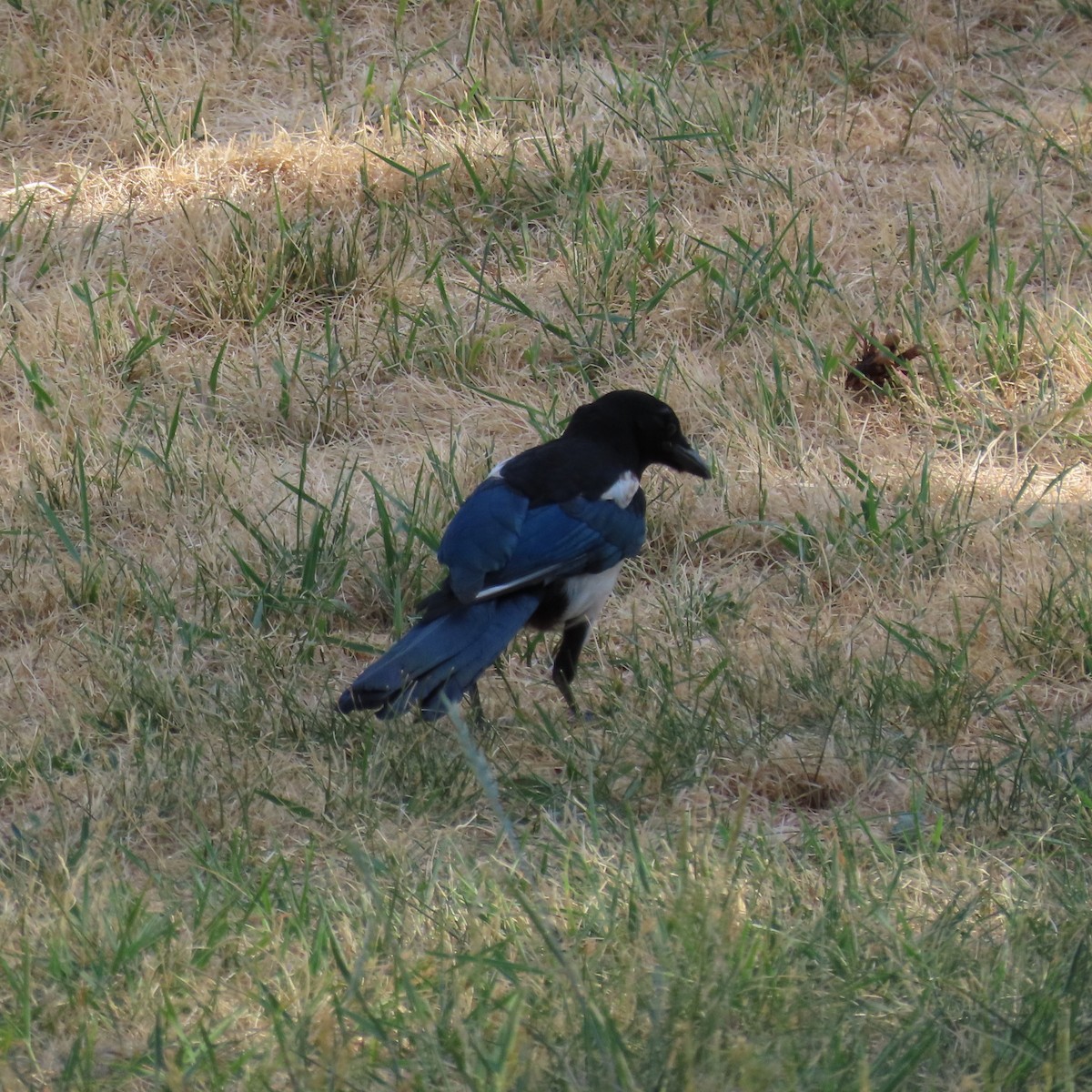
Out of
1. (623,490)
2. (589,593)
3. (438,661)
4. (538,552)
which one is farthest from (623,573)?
(438,661)

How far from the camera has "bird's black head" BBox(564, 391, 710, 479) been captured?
4.61m

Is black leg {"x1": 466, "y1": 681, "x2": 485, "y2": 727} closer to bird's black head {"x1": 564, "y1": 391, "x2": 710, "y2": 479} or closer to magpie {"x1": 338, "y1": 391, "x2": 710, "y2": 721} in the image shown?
magpie {"x1": 338, "y1": 391, "x2": 710, "y2": 721}

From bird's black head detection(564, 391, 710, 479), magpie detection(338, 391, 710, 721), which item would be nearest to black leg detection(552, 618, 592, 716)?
magpie detection(338, 391, 710, 721)

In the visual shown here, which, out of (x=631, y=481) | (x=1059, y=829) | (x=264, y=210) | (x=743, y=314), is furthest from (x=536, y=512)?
(x=264, y=210)

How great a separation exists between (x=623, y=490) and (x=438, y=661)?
88 centimetres

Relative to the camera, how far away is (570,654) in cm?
427

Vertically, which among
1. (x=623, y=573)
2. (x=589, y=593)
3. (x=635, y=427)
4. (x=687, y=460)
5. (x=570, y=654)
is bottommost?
(x=623, y=573)

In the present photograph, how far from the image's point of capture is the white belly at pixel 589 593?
424 cm

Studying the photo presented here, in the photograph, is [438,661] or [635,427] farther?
[635,427]

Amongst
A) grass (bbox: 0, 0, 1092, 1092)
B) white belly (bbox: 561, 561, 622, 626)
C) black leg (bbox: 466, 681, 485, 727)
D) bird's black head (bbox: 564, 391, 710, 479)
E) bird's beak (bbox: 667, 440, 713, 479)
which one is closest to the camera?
grass (bbox: 0, 0, 1092, 1092)

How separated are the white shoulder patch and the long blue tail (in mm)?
440

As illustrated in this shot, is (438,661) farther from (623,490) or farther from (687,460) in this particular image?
(687,460)

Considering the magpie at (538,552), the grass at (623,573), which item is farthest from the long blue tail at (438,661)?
the grass at (623,573)

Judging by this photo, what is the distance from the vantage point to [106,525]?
16.6 ft
